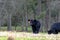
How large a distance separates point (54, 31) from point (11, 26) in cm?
1784

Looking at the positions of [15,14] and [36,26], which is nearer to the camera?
[36,26]

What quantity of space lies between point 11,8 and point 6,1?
1272 millimetres

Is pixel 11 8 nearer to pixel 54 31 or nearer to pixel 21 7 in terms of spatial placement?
pixel 21 7

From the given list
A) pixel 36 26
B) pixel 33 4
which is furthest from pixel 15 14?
pixel 36 26

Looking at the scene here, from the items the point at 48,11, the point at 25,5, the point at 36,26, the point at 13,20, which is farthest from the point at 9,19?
the point at 36,26

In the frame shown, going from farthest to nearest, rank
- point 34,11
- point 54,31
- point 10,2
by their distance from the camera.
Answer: point 34,11 < point 10,2 < point 54,31

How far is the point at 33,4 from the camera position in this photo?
38.4m

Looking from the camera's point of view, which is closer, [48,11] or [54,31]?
[54,31]

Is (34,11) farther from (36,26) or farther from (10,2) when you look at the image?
(36,26)

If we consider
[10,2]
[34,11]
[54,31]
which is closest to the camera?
[54,31]

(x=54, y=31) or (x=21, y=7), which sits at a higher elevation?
(x=21, y=7)

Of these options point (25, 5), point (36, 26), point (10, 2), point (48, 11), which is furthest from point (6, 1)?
point (36, 26)

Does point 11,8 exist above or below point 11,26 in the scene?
above

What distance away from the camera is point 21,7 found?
3753 cm
